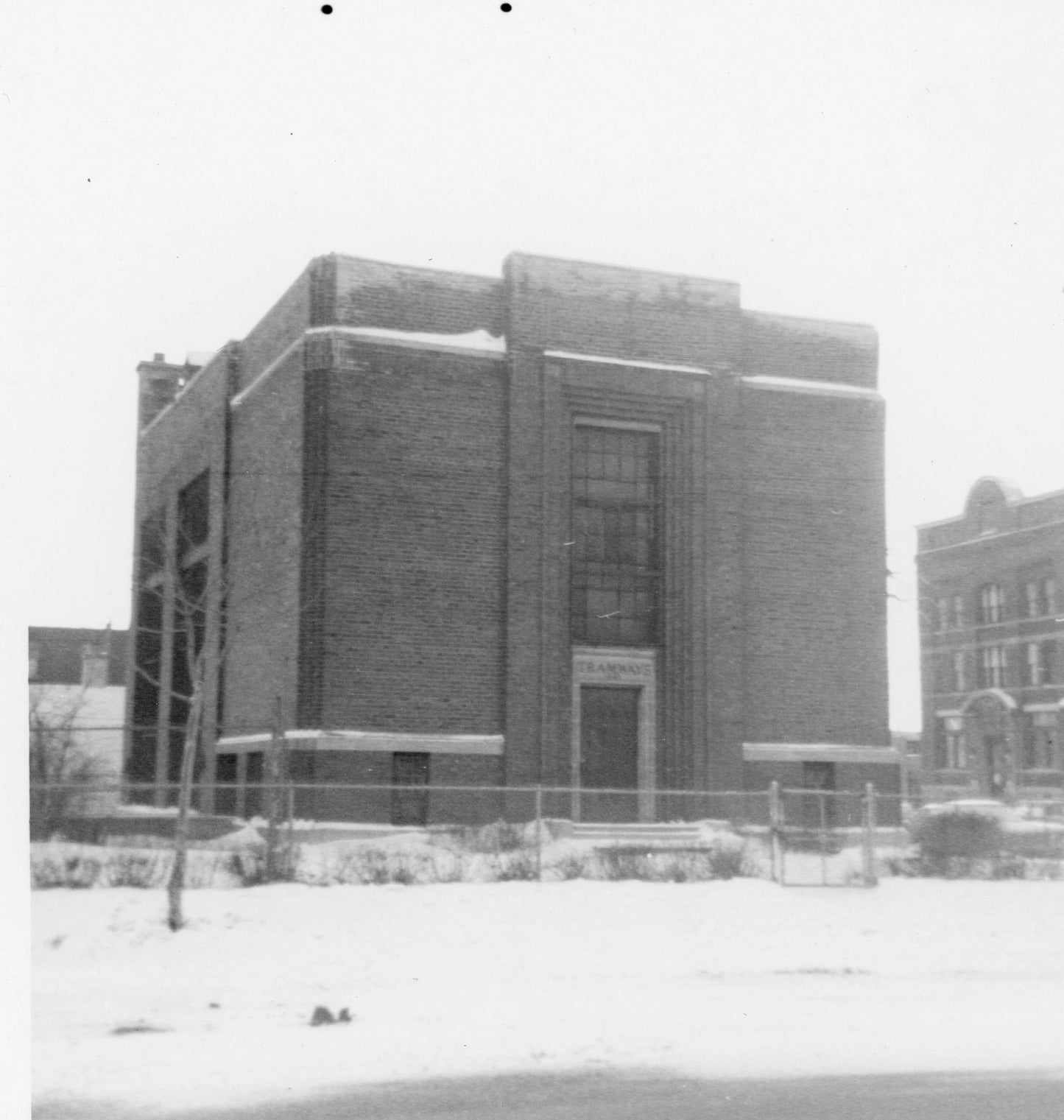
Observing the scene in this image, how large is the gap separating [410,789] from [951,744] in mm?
6888

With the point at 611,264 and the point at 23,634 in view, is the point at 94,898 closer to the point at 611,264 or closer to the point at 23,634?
the point at 23,634

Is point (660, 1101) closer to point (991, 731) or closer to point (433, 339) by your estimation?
point (991, 731)

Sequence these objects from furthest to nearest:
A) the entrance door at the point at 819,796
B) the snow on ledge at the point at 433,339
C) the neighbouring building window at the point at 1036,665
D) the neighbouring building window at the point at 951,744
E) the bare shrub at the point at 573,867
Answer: the snow on ledge at the point at 433,339
the entrance door at the point at 819,796
the neighbouring building window at the point at 951,744
the bare shrub at the point at 573,867
the neighbouring building window at the point at 1036,665

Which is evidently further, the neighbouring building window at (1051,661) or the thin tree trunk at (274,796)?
the thin tree trunk at (274,796)

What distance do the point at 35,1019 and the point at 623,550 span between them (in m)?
11.1

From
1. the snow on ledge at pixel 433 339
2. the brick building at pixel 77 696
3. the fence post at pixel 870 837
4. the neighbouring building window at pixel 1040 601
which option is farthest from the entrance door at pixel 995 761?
the brick building at pixel 77 696

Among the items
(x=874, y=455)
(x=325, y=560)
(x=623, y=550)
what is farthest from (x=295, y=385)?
(x=874, y=455)

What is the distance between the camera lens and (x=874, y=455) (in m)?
17.1

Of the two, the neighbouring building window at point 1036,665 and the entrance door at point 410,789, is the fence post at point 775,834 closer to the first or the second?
the neighbouring building window at point 1036,665

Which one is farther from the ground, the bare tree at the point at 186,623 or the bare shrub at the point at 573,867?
the bare tree at the point at 186,623

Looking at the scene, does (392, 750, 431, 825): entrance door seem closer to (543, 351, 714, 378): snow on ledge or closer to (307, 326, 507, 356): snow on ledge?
(307, 326, 507, 356): snow on ledge

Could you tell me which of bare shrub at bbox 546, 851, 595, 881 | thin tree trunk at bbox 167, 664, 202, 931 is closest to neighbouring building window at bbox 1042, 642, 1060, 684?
bare shrub at bbox 546, 851, 595, 881

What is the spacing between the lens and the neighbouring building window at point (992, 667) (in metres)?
15.6

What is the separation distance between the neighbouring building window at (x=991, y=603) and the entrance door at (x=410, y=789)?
23.3 ft
